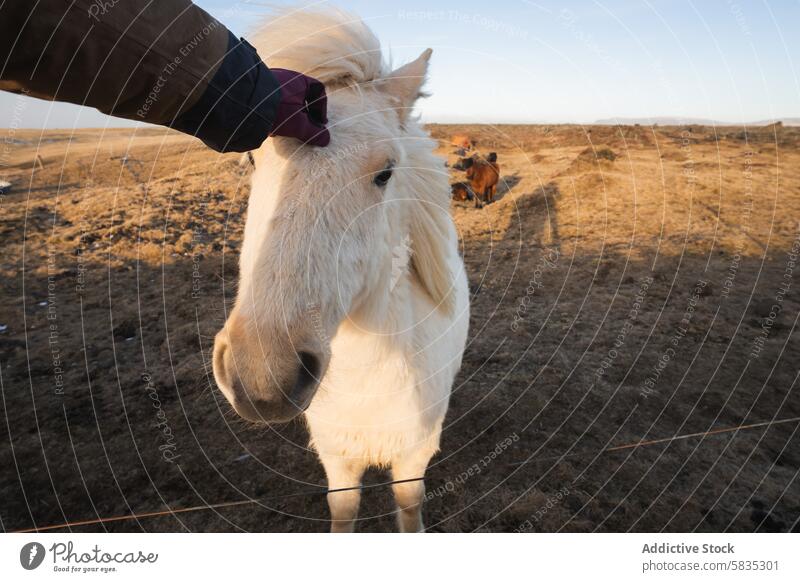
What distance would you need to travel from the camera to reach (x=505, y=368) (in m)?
5.25

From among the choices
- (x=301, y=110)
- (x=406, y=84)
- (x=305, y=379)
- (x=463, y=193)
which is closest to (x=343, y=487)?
(x=305, y=379)

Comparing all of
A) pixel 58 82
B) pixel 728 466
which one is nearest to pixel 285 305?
pixel 58 82

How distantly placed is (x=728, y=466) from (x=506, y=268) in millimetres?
4677

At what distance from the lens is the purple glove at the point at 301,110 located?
1.55 m

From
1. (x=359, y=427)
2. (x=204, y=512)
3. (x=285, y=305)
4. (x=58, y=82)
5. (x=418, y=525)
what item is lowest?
(x=204, y=512)

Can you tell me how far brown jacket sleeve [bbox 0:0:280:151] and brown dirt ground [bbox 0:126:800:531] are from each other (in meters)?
1.07

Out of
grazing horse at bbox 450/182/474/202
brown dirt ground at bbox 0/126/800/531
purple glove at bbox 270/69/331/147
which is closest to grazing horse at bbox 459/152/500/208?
grazing horse at bbox 450/182/474/202

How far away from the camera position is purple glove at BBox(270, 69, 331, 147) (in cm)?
155

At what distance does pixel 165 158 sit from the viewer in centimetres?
1817

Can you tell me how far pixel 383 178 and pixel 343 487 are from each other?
2.18 meters

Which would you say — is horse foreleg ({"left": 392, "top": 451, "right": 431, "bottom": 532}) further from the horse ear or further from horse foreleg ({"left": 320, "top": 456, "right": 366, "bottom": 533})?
the horse ear

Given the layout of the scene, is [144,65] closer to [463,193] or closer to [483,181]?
[483,181]

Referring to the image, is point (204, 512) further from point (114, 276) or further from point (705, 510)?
point (114, 276)

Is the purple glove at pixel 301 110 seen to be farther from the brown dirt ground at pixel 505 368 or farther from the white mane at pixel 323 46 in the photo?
the brown dirt ground at pixel 505 368
